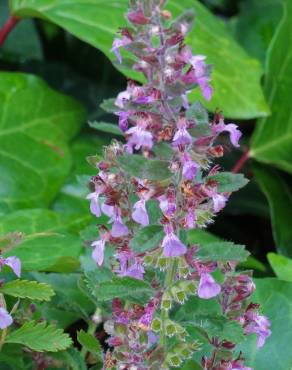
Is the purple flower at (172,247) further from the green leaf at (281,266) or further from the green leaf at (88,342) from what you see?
the green leaf at (281,266)

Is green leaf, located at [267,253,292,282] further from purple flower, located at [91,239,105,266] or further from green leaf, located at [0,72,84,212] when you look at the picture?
green leaf, located at [0,72,84,212]

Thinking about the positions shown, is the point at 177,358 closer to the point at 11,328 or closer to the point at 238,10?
the point at 11,328

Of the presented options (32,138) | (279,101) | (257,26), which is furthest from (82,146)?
(257,26)

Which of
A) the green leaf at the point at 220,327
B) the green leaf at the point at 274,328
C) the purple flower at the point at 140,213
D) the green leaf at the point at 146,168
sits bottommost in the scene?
the green leaf at the point at 274,328

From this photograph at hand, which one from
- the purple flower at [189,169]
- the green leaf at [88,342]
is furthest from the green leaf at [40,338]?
the purple flower at [189,169]

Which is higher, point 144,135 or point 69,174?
point 144,135

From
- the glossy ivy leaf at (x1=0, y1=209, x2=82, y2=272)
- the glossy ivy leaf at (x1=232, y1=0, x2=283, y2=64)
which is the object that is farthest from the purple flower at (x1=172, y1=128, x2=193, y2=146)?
the glossy ivy leaf at (x1=232, y1=0, x2=283, y2=64)

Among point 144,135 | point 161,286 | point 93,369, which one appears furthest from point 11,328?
point 144,135
